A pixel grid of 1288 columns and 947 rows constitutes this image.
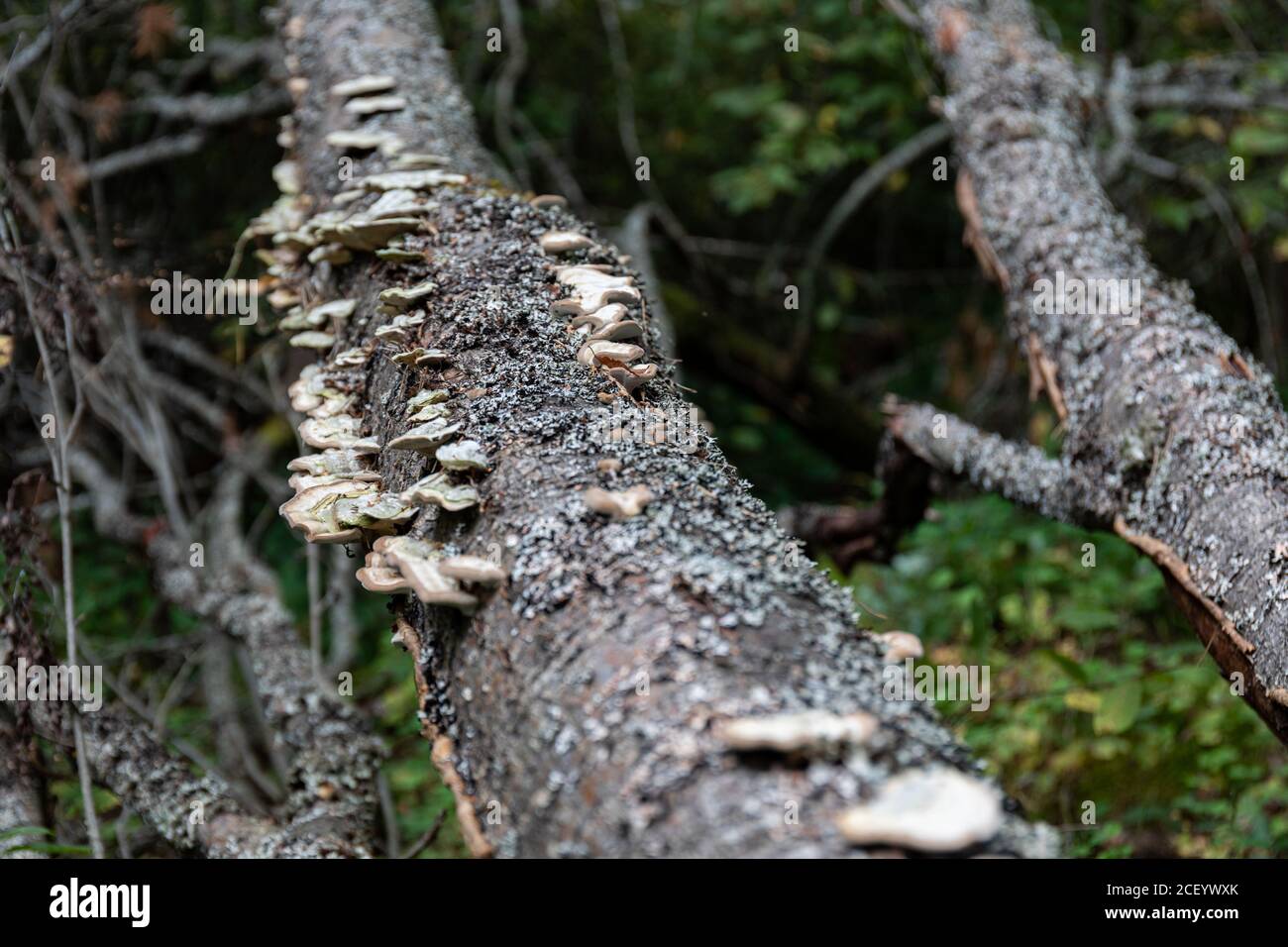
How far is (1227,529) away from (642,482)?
4.37 feet

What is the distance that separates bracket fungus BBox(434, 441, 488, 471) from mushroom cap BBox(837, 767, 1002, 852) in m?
A: 0.79

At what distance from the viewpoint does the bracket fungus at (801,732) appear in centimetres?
97

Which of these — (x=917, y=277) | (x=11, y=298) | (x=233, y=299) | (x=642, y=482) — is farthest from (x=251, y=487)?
(x=642, y=482)

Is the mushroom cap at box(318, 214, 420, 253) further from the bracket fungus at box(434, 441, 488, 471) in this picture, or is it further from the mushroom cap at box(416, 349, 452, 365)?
the bracket fungus at box(434, 441, 488, 471)

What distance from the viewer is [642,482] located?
1.43 meters

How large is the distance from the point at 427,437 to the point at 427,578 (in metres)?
0.30

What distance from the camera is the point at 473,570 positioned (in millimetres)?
1323

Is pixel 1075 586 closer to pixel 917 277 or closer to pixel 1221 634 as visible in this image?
pixel 1221 634

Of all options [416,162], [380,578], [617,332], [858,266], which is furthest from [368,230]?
[858,266]

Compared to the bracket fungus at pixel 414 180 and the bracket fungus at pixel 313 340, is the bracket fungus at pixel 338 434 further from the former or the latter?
the bracket fungus at pixel 414 180

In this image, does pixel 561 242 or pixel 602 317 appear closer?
pixel 602 317

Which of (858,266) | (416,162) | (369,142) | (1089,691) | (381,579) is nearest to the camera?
(381,579)

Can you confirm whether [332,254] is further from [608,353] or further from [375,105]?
[608,353]
